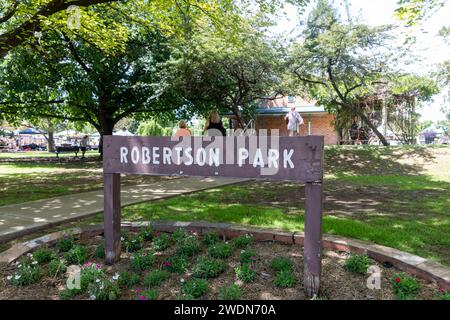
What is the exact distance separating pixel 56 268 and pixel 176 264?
1096 millimetres

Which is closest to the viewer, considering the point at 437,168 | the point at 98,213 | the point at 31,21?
the point at 98,213

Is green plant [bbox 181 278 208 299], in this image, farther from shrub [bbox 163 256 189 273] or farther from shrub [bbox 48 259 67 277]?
shrub [bbox 48 259 67 277]

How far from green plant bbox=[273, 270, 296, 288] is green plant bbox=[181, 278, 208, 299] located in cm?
59

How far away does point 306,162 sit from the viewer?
2.76 meters

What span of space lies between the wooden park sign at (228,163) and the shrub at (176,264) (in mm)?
582

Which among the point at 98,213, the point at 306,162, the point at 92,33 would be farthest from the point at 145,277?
the point at 92,33

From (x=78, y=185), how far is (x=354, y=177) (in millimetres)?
8155

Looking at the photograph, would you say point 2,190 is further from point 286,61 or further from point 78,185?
point 286,61

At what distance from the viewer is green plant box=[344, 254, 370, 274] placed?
3104 mm

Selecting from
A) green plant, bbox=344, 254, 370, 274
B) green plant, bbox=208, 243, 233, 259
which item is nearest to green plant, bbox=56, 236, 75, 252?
green plant, bbox=208, 243, 233, 259

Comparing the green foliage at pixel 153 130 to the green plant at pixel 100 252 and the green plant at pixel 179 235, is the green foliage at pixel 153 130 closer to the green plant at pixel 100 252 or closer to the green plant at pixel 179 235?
the green plant at pixel 179 235

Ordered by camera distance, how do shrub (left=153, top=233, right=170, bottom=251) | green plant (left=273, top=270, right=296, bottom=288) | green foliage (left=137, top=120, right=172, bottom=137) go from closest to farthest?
green plant (left=273, top=270, right=296, bottom=288) < shrub (left=153, top=233, right=170, bottom=251) < green foliage (left=137, top=120, right=172, bottom=137)

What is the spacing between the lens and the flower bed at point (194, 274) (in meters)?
2.81

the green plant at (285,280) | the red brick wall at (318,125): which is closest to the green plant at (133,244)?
the green plant at (285,280)
